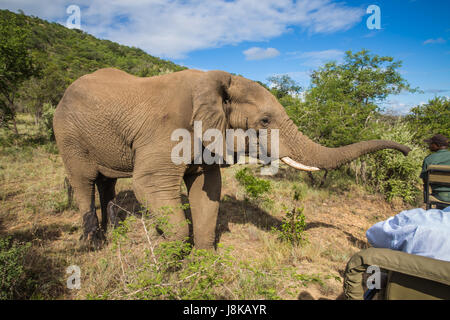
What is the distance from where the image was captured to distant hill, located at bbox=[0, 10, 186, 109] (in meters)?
16.7

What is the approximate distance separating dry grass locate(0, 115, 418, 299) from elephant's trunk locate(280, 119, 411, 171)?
1.58 metres

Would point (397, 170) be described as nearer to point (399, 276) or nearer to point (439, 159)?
point (439, 159)

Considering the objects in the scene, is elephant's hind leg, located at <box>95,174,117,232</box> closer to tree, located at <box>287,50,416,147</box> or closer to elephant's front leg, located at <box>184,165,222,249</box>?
elephant's front leg, located at <box>184,165,222,249</box>

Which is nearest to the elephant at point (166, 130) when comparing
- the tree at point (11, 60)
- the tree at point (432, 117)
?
the tree at point (432, 117)

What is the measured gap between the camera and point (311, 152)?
3604 millimetres

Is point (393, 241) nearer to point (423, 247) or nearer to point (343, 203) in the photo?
point (423, 247)

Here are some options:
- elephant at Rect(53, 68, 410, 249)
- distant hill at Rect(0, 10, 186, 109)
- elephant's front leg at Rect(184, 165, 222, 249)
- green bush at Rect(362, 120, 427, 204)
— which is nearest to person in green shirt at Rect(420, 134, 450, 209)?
elephant at Rect(53, 68, 410, 249)

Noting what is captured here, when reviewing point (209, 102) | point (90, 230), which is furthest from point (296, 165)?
point (90, 230)

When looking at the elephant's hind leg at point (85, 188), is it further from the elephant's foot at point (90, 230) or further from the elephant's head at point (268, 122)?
the elephant's head at point (268, 122)

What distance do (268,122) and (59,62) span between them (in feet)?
123

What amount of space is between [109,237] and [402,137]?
9.06 meters

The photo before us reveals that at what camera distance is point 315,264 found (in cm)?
379

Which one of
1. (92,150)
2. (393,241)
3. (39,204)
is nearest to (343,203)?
(393,241)
